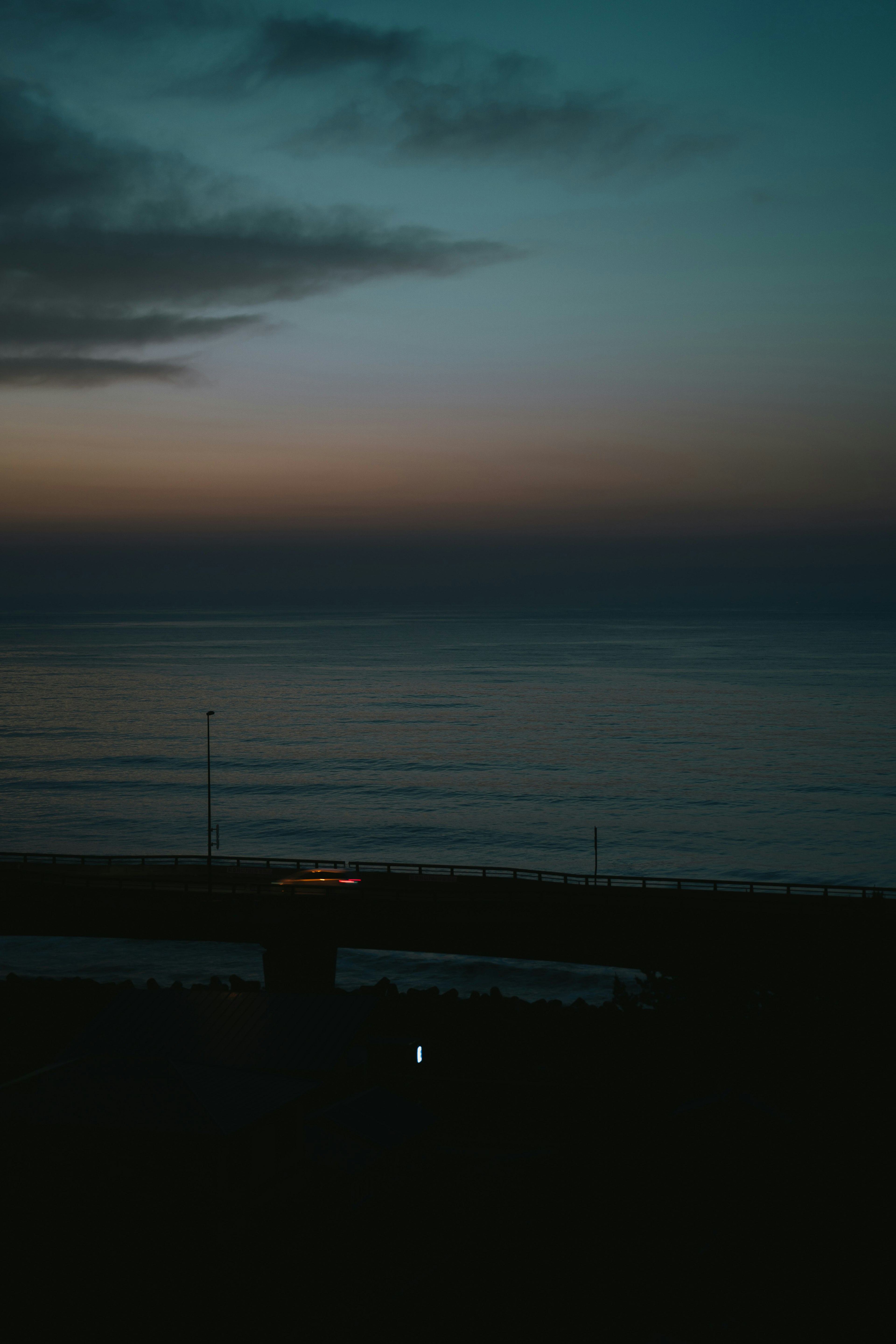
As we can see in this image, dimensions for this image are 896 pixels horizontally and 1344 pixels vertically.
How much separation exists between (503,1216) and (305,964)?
1524cm

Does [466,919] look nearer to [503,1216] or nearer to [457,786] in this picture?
[503,1216]

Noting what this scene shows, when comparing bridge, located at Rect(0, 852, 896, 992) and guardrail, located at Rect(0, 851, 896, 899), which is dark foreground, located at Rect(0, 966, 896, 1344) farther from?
guardrail, located at Rect(0, 851, 896, 899)

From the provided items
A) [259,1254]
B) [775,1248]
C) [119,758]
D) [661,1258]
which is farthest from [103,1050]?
[119,758]

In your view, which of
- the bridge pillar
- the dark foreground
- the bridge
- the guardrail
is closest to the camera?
the dark foreground

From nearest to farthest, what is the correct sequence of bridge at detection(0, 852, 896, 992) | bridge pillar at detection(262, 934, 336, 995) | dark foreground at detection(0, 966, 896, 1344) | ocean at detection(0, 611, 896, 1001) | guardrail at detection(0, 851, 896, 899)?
dark foreground at detection(0, 966, 896, 1344) < bridge at detection(0, 852, 896, 992) < bridge pillar at detection(262, 934, 336, 995) < guardrail at detection(0, 851, 896, 899) < ocean at detection(0, 611, 896, 1001)

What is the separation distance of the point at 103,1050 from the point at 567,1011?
52.1ft

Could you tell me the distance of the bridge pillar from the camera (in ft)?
113

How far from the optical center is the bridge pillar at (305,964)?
34469 millimetres

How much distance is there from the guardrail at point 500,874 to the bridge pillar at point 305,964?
3.55m

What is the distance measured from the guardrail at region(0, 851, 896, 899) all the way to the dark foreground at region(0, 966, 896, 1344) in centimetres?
766

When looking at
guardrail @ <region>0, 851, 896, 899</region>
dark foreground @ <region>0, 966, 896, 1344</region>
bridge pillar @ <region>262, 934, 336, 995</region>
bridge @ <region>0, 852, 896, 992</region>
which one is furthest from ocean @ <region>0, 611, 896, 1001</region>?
dark foreground @ <region>0, 966, 896, 1344</region>

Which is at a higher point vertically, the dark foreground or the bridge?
the bridge

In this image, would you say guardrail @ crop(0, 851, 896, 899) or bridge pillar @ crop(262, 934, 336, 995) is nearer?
bridge pillar @ crop(262, 934, 336, 995)

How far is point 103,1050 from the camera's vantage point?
24.4 m
